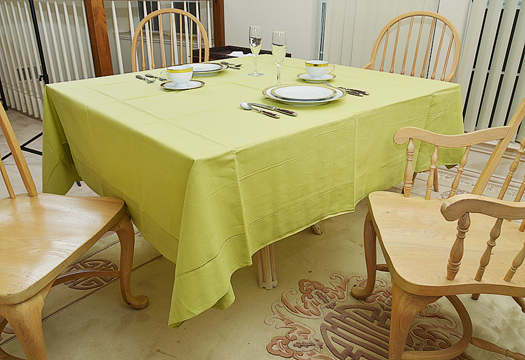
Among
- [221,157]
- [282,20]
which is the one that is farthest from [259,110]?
[282,20]

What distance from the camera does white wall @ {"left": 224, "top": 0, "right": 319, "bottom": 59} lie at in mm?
3254

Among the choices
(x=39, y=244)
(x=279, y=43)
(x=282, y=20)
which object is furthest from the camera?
(x=282, y=20)

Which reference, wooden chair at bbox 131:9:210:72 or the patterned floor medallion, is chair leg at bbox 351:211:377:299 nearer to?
the patterned floor medallion

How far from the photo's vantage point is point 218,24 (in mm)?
3771

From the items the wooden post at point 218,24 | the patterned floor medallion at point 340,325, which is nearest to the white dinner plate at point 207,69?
the patterned floor medallion at point 340,325

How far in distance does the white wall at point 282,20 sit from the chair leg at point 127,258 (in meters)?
2.56

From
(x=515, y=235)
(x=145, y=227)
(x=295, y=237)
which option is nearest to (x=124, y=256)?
(x=145, y=227)

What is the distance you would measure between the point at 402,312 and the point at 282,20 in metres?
2.98

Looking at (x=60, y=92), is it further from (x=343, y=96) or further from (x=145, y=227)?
(x=343, y=96)

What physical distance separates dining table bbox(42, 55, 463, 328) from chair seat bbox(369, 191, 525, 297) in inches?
6.4

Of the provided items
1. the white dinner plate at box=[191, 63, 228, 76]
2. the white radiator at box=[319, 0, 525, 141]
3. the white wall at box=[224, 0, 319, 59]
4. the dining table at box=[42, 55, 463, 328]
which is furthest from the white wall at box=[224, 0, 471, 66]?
the dining table at box=[42, 55, 463, 328]

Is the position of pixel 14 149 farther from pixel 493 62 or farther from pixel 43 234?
pixel 493 62

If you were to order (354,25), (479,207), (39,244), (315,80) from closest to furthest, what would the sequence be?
(479,207)
(39,244)
(315,80)
(354,25)

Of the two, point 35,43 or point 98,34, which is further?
point 35,43
